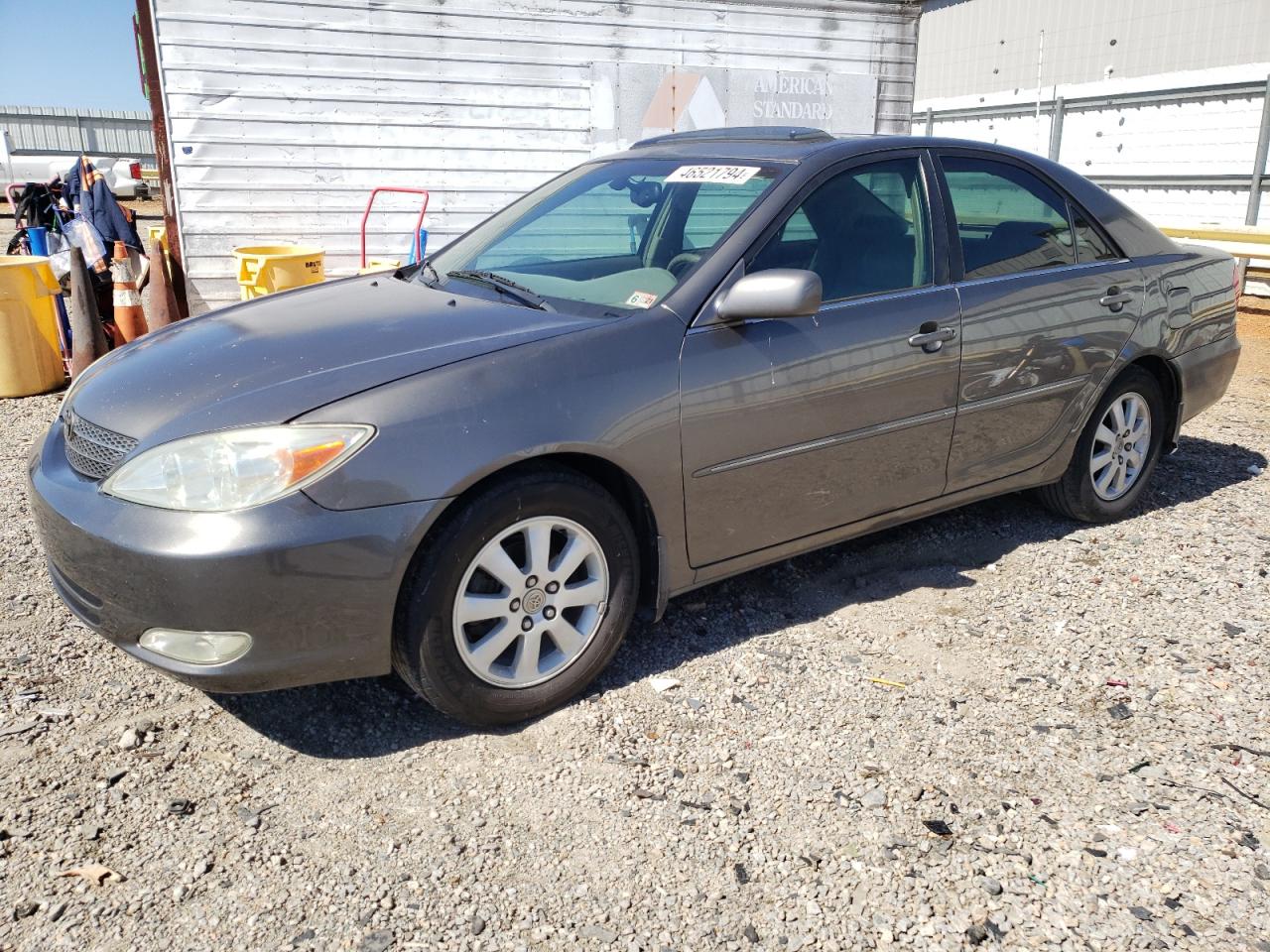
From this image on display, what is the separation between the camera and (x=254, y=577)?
2549mm

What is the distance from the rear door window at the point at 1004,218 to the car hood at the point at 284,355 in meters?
1.70

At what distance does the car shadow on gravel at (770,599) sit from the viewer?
3.06 metres

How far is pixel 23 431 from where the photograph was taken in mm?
6258

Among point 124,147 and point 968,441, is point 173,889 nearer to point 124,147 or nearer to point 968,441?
point 968,441

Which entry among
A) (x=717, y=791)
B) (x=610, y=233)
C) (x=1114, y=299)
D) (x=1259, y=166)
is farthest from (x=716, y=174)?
(x=1259, y=166)

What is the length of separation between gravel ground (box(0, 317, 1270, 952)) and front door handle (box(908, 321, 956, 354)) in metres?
0.96

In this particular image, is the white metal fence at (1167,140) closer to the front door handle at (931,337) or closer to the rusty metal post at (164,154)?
the front door handle at (931,337)

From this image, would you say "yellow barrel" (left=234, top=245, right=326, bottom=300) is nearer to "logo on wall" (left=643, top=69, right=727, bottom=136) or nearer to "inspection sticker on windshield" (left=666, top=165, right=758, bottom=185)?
"logo on wall" (left=643, top=69, right=727, bottom=136)

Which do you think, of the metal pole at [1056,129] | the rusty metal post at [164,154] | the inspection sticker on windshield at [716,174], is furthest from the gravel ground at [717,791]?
the metal pole at [1056,129]

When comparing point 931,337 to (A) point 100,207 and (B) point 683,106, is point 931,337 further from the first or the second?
(A) point 100,207

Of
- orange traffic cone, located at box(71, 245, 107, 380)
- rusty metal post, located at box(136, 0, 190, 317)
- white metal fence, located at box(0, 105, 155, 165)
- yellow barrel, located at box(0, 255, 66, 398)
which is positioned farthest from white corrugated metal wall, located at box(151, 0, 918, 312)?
white metal fence, located at box(0, 105, 155, 165)

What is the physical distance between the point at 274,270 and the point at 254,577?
563 centimetres

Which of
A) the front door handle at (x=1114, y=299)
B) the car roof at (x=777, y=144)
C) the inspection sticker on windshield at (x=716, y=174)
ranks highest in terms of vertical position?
the car roof at (x=777, y=144)

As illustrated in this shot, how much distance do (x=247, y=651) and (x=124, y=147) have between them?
40692 mm
